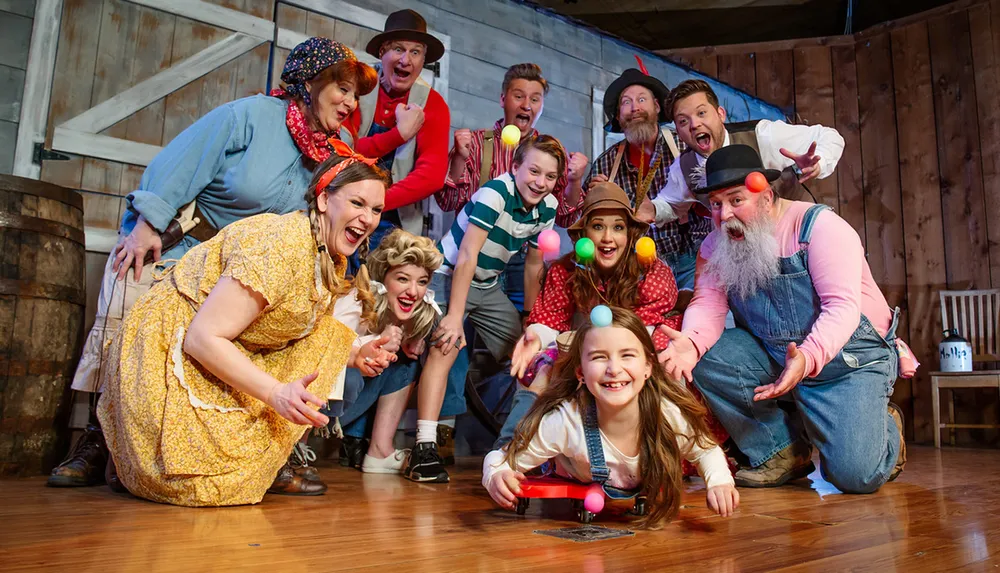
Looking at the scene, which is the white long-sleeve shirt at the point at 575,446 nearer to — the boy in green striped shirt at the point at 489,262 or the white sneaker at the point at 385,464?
the boy in green striped shirt at the point at 489,262

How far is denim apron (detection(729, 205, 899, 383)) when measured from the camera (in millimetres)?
2471

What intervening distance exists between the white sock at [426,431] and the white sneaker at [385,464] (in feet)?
0.49

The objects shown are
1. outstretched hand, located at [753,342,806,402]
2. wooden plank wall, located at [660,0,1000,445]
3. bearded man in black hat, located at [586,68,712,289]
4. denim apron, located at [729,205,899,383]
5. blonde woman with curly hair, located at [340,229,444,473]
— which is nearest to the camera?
outstretched hand, located at [753,342,806,402]

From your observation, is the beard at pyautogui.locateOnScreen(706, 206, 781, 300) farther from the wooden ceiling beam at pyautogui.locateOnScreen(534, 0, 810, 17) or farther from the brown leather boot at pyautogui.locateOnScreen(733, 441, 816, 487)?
the wooden ceiling beam at pyautogui.locateOnScreen(534, 0, 810, 17)

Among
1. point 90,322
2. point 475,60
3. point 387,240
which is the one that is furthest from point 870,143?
point 90,322

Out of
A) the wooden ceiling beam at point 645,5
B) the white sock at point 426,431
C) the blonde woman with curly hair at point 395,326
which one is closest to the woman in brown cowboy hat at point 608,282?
the blonde woman with curly hair at point 395,326

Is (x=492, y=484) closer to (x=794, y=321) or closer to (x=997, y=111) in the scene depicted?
(x=794, y=321)

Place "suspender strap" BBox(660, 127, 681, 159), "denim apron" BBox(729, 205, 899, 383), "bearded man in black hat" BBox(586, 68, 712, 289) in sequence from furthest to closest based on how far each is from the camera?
1. "suspender strap" BBox(660, 127, 681, 159)
2. "bearded man in black hat" BBox(586, 68, 712, 289)
3. "denim apron" BBox(729, 205, 899, 383)

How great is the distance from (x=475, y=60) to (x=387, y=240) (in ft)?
6.05

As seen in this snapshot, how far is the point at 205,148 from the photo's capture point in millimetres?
2561

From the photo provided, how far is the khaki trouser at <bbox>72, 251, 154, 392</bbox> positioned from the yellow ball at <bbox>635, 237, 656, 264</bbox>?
170cm

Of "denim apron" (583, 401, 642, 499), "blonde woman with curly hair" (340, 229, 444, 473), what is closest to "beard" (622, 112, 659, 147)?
"blonde woman with curly hair" (340, 229, 444, 473)

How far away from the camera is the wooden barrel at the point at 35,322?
2.46m

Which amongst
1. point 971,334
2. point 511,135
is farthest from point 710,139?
point 971,334
